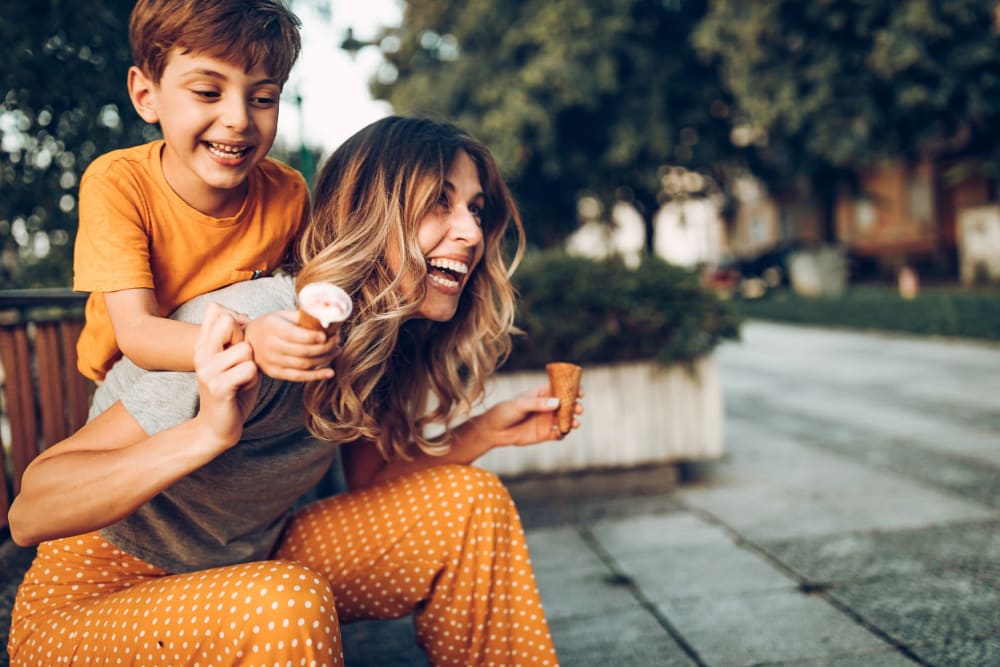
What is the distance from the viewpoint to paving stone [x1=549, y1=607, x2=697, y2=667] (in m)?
2.62

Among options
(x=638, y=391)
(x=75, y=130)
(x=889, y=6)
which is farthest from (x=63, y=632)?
(x=889, y=6)

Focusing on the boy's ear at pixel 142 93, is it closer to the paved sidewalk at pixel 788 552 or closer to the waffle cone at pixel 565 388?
the waffle cone at pixel 565 388

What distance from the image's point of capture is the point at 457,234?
5.82 ft

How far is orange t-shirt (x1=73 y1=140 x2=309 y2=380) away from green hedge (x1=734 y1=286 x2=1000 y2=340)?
11544 mm

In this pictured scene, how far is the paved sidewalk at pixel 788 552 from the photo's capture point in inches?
105

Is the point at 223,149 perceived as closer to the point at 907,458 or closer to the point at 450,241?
the point at 450,241

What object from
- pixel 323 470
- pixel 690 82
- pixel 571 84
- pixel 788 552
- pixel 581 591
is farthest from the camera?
pixel 690 82

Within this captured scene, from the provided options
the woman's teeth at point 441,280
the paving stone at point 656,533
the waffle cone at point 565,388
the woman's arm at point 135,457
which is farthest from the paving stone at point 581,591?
the woman's arm at point 135,457

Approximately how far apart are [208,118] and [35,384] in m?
1.54

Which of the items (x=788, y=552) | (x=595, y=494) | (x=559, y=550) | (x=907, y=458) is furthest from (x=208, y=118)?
(x=907, y=458)

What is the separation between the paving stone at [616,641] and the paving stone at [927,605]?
2.28 ft

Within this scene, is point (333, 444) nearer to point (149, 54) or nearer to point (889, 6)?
point (149, 54)

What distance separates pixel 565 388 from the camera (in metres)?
1.98

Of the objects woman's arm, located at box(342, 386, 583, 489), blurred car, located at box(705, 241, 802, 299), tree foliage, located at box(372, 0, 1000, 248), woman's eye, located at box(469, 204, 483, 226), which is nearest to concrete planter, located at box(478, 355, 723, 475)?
woman's arm, located at box(342, 386, 583, 489)
